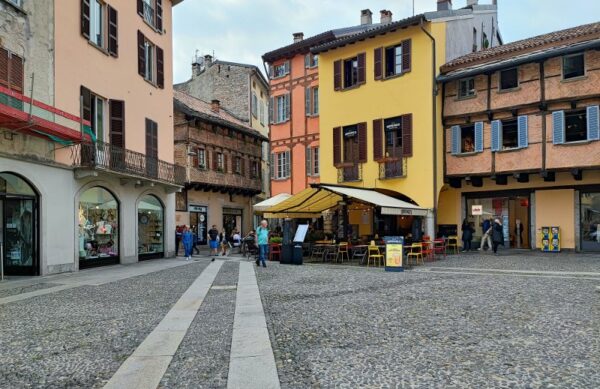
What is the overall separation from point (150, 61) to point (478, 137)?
14.8 metres

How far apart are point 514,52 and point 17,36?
18253mm

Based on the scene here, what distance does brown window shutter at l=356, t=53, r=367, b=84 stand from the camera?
78.7ft

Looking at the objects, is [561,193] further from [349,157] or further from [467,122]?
[349,157]

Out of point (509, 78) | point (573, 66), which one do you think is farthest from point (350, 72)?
point (573, 66)

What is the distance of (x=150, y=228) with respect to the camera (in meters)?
21.5

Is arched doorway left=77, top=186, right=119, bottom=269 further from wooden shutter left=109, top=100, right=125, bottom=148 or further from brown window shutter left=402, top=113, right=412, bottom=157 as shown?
brown window shutter left=402, top=113, right=412, bottom=157

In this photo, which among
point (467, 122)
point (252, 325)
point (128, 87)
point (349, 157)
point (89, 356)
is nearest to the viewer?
point (89, 356)

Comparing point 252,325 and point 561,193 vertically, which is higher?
point 561,193

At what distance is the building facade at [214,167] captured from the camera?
29.3m

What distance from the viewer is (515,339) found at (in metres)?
6.12

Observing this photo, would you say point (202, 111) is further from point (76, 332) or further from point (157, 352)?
point (157, 352)

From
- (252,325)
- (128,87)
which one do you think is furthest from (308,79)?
(252,325)

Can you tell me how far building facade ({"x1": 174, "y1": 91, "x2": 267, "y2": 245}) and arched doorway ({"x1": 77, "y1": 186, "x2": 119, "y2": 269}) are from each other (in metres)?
10.3

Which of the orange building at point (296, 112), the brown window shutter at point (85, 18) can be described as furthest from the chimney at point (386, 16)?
the brown window shutter at point (85, 18)
